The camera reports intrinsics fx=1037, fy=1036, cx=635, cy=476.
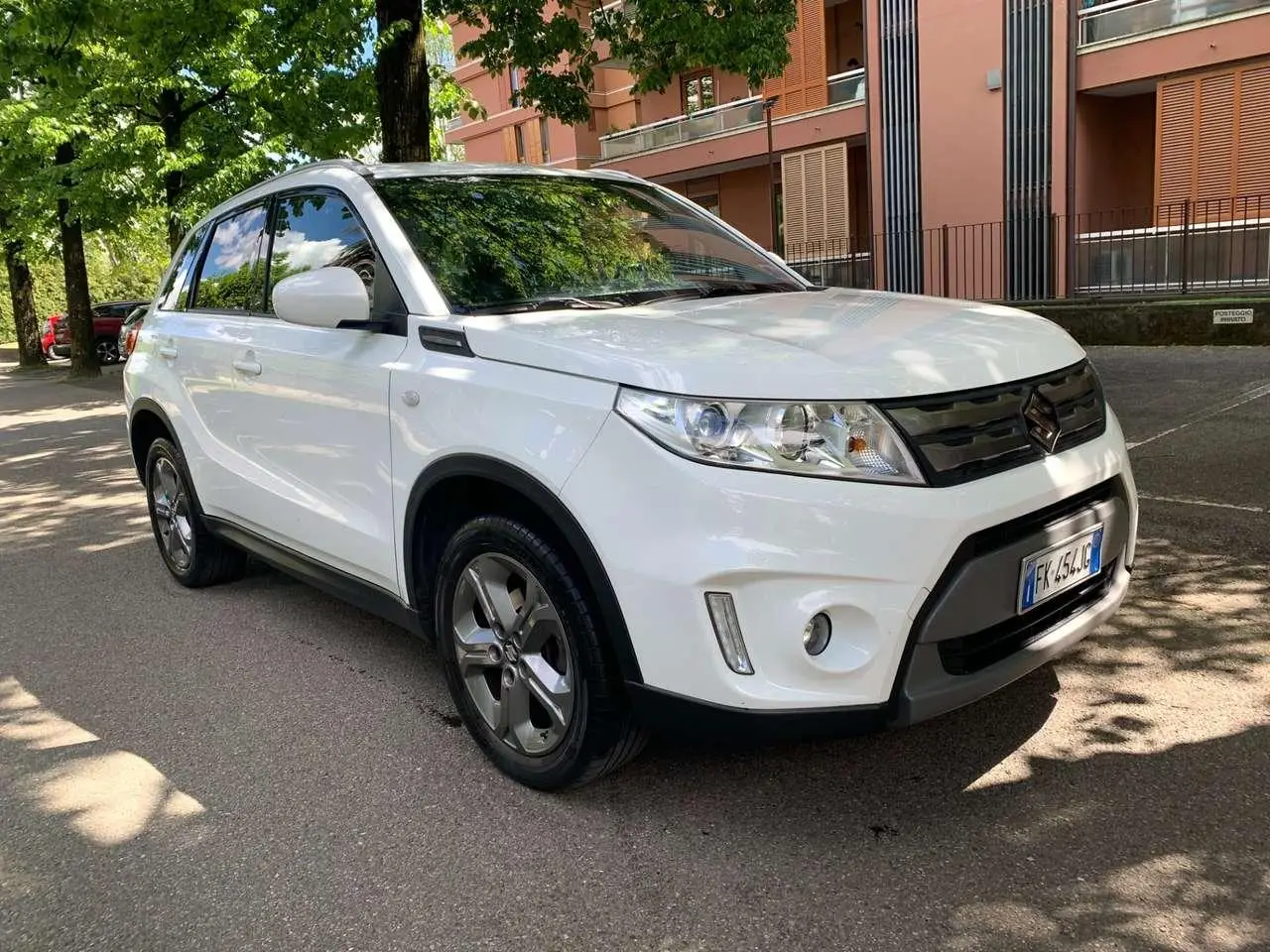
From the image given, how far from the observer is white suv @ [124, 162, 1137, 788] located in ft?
7.82

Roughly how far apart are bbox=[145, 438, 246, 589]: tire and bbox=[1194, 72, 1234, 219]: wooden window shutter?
1462 centimetres

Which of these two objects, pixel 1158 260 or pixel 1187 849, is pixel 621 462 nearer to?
pixel 1187 849

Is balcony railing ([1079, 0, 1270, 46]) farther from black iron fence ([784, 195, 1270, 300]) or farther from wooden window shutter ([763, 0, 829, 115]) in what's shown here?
wooden window shutter ([763, 0, 829, 115])

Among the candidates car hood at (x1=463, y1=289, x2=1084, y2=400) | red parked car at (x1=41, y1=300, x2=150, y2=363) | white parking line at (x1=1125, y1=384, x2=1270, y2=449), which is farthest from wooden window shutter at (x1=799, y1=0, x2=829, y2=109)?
car hood at (x1=463, y1=289, x2=1084, y2=400)

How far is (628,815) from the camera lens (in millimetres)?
2875

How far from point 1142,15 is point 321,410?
16.1 metres

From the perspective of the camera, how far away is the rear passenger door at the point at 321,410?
3342mm

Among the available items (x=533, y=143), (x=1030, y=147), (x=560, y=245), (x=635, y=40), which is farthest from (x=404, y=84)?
(x=533, y=143)

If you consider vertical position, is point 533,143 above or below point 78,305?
above

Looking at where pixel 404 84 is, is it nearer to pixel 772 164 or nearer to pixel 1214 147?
pixel 1214 147

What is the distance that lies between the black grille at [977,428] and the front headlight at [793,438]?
0.05 metres

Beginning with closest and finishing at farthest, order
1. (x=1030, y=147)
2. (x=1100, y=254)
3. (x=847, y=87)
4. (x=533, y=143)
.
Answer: (x=1100, y=254) → (x=1030, y=147) → (x=847, y=87) → (x=533, y=143)

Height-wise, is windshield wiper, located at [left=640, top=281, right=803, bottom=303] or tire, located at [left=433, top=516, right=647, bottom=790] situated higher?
windshield wiper, located at [left=640, top=281, right=803, bottom=303]

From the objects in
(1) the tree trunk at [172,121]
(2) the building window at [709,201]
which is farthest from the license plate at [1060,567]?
(2) the building window at [709,201]
